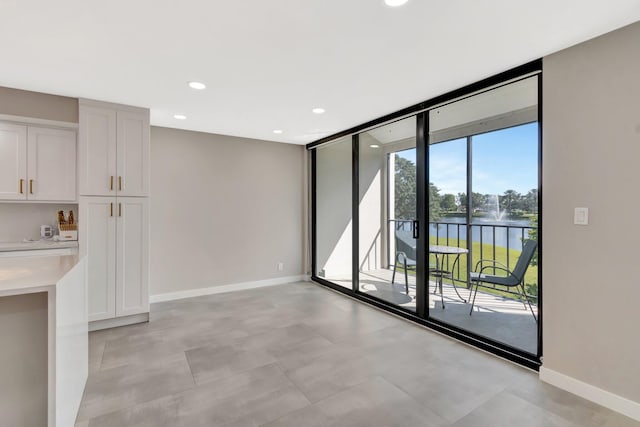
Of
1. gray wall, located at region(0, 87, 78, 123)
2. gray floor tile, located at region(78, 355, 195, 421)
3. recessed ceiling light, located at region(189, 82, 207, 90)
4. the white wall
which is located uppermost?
recessed ceiling light, located at region(189, 82, 207, 90)

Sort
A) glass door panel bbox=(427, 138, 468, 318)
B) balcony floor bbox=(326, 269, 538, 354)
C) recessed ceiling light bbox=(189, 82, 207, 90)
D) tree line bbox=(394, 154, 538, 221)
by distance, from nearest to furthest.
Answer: recessed ceiling light bbox=(189, 82, 207, 90) → balcony floor bbox=(326, 269, 538, 354) → tree line bbox=(394, 154, 538, 221) → glass door panel bbox=(427, 138, 468, 318)

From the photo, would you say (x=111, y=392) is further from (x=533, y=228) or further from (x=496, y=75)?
(x=533, y=228)

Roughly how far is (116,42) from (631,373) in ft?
13.1

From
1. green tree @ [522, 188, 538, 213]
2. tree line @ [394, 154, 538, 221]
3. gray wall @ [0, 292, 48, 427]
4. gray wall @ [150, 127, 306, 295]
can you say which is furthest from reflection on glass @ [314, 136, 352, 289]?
gray wall @ [0, 292, 48, 427]

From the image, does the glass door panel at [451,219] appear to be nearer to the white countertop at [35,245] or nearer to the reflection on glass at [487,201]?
the reflection on glass at [487,201]

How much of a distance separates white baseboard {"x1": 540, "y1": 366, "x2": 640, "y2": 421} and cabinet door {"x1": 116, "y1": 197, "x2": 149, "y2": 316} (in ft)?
12.7

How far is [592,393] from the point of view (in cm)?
206

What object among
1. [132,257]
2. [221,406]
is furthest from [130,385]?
[132,257]

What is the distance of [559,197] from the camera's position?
7.37 ft

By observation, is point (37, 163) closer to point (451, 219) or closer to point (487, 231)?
point (451, 219)

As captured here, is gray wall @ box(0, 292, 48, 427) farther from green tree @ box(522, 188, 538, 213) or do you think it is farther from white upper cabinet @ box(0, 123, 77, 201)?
green tree @ box(522, 188, 538, 213)

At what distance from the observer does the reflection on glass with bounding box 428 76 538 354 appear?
3561 millimetres

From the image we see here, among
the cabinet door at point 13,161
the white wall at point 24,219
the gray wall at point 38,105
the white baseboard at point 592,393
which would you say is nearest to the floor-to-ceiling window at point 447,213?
the white baseboard at point 592,393

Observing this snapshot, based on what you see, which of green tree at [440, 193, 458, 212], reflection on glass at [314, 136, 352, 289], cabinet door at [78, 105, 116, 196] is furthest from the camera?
reflection on glass at [314, 136, 352, 289]
